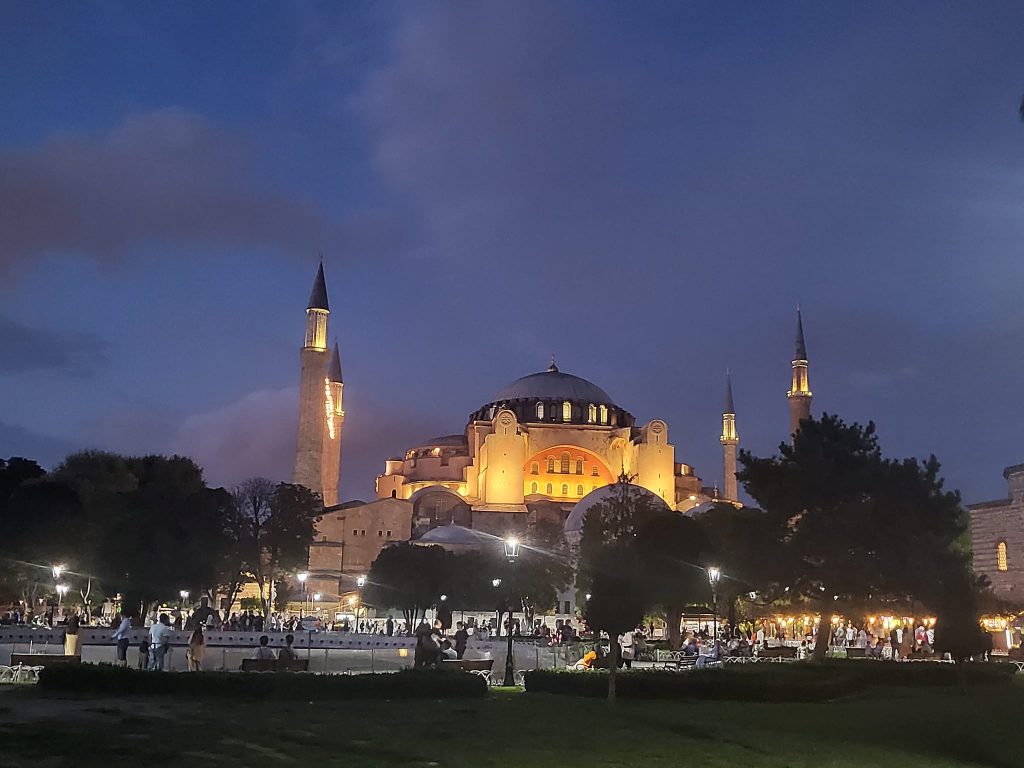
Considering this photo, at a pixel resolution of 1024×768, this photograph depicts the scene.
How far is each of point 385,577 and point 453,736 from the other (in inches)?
1378

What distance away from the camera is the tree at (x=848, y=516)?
2270cm

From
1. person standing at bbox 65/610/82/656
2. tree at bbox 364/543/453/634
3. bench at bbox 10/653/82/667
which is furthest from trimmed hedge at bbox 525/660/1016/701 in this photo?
tree at bbox 364/543/453/634

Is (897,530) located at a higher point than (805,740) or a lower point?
higher

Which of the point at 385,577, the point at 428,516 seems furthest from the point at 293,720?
the point at 428,516

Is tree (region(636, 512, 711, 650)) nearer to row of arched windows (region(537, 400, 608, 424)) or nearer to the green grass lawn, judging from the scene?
the green grass lawn

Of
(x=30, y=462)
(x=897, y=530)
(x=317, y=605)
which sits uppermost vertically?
(x=30, y=462)

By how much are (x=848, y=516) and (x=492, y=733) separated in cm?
1534

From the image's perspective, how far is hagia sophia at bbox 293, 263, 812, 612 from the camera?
56.8m

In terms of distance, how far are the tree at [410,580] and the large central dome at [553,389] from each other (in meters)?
29.9

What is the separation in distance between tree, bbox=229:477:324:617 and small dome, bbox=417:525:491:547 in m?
8.18

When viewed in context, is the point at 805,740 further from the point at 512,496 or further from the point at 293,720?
the point at 512,496

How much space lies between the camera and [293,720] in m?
9.98

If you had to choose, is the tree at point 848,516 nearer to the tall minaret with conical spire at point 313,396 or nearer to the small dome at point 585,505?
the small dome at point 585,505

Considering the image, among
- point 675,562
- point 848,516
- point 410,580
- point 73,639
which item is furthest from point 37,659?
point 410,580
